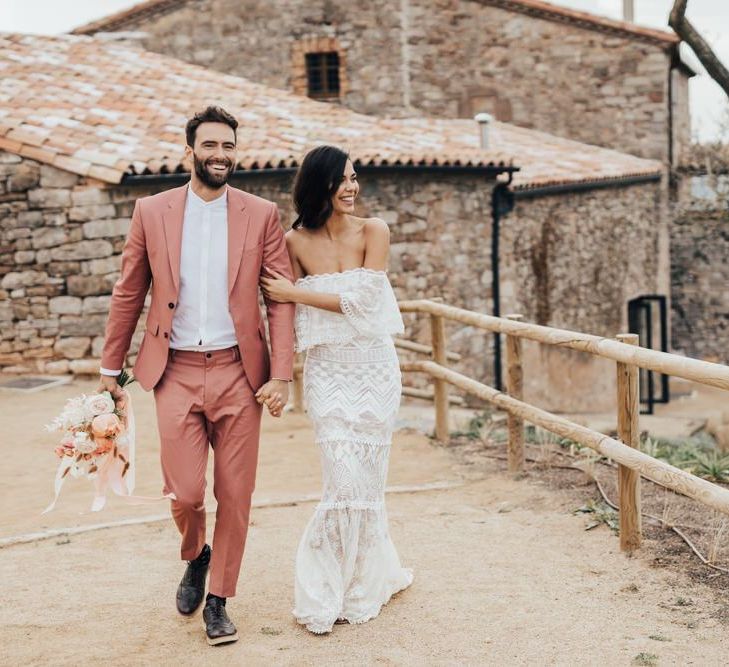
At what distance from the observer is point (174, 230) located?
3.67 meters

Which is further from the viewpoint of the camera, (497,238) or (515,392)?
(497,238)

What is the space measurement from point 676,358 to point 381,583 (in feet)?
4.92

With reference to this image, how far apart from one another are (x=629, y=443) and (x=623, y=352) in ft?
1.39

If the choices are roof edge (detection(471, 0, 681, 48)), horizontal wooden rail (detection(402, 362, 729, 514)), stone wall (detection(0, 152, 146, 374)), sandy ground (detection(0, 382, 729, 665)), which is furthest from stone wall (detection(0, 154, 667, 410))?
horizontal wooden rail (detection(402, 362, 729, 514))

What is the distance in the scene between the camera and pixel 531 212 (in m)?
14.6

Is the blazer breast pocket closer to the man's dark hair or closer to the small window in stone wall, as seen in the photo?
the man's dark hair

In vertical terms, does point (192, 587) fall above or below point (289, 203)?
below

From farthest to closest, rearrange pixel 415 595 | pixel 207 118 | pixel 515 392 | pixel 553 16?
1. pixel 553 16
2. pixel 515 392
3. pixel 415 595
4. pixel 207 118

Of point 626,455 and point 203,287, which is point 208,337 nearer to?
point 203,287

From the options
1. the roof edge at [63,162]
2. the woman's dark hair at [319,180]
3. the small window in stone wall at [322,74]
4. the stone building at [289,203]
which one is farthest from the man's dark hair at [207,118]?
the small window in stone wall at [322,74]

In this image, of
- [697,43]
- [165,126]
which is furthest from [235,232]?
[697,43]

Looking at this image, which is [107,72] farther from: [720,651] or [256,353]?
[720,651]

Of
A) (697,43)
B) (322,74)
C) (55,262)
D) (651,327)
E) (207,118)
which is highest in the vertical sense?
(322,74)

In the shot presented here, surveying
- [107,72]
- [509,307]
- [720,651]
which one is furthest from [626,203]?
[720,651]
